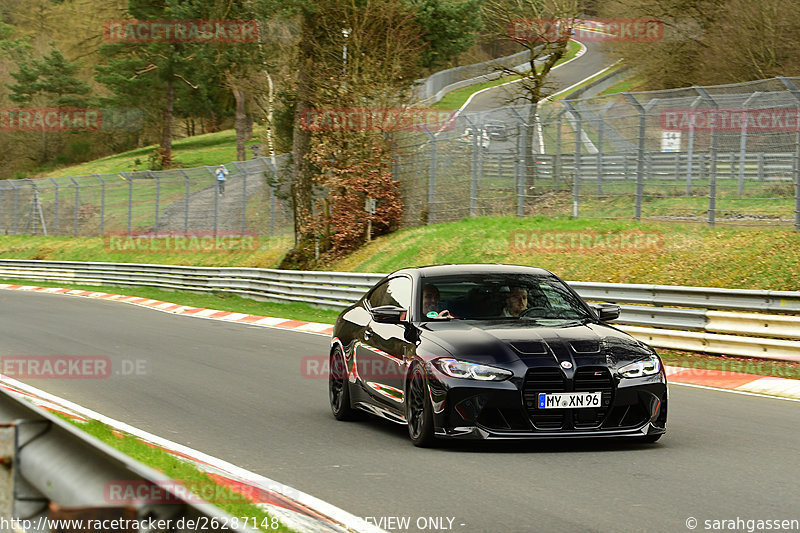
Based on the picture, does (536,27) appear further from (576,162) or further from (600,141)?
(600,141)

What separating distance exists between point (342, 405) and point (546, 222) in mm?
15647

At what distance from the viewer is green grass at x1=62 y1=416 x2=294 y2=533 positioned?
596 centimetres

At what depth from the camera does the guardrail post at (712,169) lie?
20.1 metres

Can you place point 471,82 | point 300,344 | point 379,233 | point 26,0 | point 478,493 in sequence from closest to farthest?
1. point 478,493
2. point 300,344
3. point 379,233
4. point 471,82
5. point 26,0

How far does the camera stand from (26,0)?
338ft

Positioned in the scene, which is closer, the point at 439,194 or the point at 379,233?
the point at 439,194

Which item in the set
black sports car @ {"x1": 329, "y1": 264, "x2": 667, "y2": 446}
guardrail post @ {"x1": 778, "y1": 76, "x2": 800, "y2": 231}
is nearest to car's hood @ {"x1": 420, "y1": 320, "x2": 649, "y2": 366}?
black sports car @ {"x1": 329, "y1": 264, "x2": 667, "y2": 446}

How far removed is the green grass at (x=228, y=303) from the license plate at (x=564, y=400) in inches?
612

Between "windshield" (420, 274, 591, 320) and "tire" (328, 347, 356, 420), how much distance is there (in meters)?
1.43

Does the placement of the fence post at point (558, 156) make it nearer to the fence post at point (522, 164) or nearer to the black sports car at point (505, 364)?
the fence post at point (522, 164)

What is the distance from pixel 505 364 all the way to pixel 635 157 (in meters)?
15.3

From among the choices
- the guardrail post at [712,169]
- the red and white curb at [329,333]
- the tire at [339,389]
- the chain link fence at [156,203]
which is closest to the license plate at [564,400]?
the tire at [339,389]

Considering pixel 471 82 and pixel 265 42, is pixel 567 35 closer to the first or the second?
pixel 265 42

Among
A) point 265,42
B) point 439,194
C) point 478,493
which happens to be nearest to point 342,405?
point 478,493
